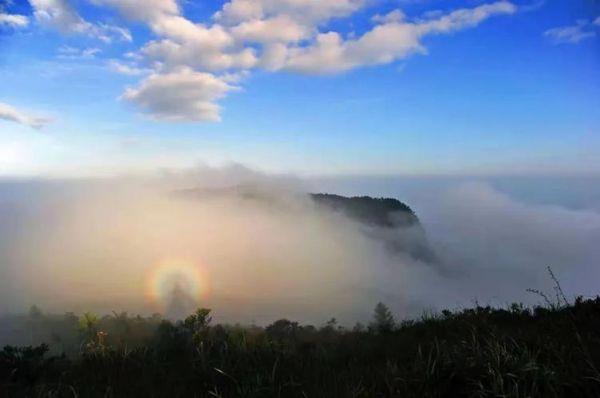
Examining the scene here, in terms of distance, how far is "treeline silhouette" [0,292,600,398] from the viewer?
4.86m

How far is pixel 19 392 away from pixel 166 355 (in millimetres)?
1990

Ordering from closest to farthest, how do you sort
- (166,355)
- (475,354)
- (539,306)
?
(475,354) < (166,355) < (539,306)

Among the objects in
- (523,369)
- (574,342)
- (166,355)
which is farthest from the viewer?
(166,355)

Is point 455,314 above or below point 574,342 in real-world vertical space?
below

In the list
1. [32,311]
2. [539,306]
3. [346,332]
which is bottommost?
[32,311]

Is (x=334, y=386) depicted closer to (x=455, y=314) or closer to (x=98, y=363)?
(x=98, y=363)

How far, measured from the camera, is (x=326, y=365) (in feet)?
20.3

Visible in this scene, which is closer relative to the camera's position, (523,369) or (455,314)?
(523,369)

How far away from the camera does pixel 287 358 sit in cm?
659

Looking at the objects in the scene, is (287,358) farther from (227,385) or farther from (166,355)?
(166,355)

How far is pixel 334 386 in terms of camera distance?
5.05 m

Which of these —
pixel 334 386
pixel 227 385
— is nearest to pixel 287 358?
pixel 227 385

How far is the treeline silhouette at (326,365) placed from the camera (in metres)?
4.86

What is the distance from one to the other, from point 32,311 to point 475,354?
6339cm
